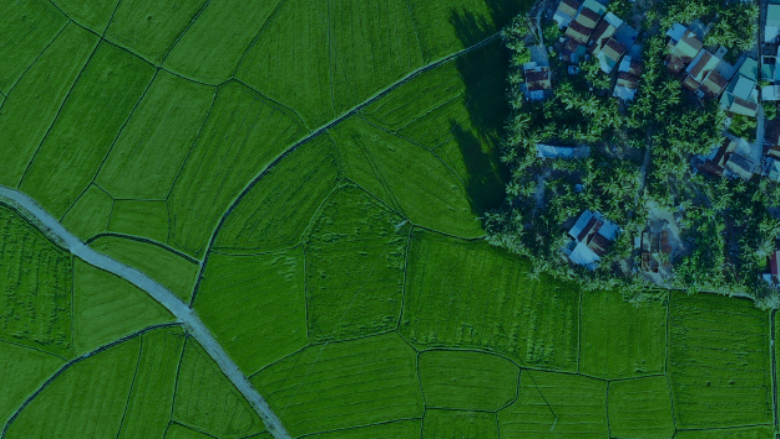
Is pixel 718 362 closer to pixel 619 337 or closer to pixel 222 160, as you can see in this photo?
pixel 619 337

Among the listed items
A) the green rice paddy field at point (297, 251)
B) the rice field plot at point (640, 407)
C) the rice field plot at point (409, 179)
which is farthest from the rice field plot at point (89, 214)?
the rice field plot at point (640, 407)

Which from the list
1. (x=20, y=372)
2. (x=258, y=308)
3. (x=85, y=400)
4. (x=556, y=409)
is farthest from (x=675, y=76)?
(x=20, y=372)

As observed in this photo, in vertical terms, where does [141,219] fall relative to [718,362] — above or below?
above

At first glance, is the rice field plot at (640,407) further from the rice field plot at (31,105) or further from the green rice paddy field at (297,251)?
the rice field plot at (31,105)

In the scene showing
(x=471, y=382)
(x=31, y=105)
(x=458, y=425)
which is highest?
(x=31, y=105)

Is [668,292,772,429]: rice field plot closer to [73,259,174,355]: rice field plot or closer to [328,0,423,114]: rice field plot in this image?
[328,0,423,114]: rice field plot

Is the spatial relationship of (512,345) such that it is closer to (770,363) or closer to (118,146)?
(770,363)

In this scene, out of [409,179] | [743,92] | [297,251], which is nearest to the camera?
[743,92]
